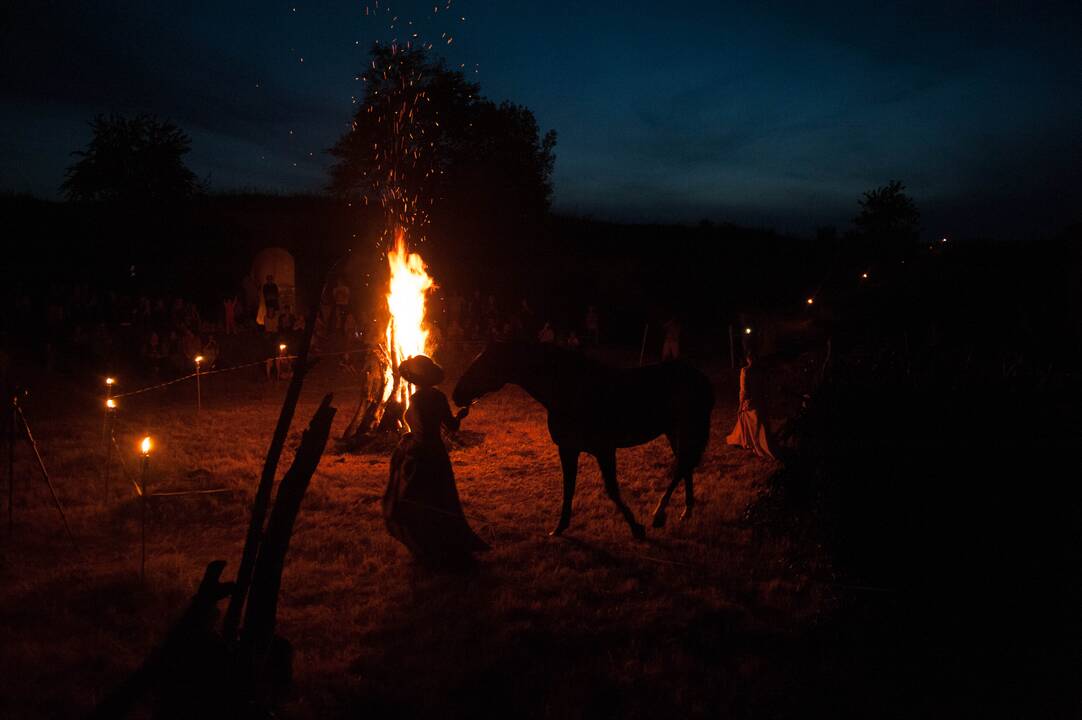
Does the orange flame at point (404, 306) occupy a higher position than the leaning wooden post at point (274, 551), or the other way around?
the orange flame at point (404, 306)

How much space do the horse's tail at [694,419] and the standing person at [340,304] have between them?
17882 millimetres

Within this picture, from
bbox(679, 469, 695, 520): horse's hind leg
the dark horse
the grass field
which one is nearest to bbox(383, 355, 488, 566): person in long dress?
the grass field

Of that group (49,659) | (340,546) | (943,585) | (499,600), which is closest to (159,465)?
(340,546)

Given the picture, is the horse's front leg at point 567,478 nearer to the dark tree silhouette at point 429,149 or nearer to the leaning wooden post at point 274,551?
the leaning wooden post at point 274,551

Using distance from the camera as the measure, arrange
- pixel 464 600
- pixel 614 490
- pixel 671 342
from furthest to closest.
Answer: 1. pixel 671 342
2. pixel 614 490
3. pixel 464 600

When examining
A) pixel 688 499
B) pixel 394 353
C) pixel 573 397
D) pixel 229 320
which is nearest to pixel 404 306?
pixel 394 353

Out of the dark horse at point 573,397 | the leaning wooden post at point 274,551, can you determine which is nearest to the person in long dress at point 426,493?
the dark horse at point 573,397

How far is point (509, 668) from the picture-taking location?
4590 millimetres

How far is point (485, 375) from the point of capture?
7.01 meters

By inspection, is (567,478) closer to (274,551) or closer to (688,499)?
(688,499)

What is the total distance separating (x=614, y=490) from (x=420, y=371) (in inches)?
90.9

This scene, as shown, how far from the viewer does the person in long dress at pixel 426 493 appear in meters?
6.20

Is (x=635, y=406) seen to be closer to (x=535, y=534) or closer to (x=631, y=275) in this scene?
(x=535, y=534)

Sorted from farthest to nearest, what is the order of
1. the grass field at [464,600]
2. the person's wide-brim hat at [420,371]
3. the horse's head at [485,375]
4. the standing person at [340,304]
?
the standing person at [340,304]
the horse's head at [485,375]
the person's wide-brim hat at [420,371]
the grass field at [464,600]
